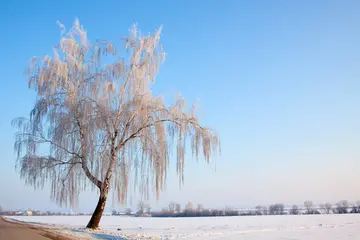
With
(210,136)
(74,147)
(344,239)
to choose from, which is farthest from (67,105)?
(344,239)

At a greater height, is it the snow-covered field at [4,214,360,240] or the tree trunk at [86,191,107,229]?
the tree trunk at [86,191,107,229]

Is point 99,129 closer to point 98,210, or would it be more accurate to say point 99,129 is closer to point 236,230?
point 98,210

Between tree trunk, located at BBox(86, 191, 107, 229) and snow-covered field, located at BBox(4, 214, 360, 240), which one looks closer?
tree trunk, located at BBox(86, 191, 107, 229)

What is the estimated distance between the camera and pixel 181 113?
688 inches

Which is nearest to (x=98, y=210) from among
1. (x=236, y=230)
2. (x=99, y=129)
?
(x=99, y=129)

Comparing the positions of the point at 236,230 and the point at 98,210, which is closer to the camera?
the point at 98,210

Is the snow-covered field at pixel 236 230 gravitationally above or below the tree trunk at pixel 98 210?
below

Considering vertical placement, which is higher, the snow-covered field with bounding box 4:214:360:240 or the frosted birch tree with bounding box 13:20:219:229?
the frosted birch tree with bounding box 13:20:219:229

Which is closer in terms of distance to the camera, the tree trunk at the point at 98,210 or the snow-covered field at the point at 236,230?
the tree trunk at the point at 98,210

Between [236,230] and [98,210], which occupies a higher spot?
[98,210]

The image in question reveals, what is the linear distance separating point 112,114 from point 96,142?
1.83 m

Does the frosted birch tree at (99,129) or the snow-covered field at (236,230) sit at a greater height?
the frosted birch tree at (99,129)

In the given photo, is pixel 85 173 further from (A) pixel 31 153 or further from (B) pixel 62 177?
(A) pixel 31 153

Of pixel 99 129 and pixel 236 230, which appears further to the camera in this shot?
pixel 236 230
